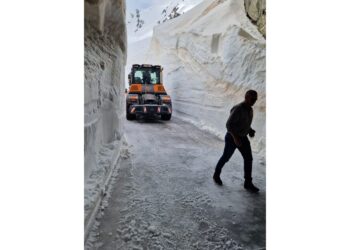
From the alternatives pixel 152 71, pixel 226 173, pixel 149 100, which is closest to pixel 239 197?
pixel 226 173

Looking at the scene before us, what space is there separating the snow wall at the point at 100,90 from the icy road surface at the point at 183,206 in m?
0.14

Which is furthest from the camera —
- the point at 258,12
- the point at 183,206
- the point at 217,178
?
the point at 258,12

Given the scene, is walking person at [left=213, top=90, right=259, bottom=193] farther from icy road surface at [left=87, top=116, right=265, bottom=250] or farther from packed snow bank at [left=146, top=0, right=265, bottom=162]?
packed snow bank at [left=146, top=0, right=265, bottom=162]

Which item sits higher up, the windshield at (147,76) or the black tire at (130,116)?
the windshield at (147,76)

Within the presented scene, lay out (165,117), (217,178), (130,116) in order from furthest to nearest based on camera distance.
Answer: (165,117), (130,116), (217,178)

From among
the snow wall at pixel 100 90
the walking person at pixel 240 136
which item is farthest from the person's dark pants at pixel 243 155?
the snow wall at pixel 100 90

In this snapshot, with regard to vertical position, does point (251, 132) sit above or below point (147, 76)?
below

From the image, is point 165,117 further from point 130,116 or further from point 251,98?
point 251,98

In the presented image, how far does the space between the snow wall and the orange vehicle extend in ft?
4.02

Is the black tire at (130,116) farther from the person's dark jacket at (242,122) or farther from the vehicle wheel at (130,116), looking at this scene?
the person's dark jacket at (242,122)

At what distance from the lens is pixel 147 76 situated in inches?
186

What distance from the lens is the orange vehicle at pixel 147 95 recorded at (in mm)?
3375

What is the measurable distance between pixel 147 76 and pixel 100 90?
326 centimetres

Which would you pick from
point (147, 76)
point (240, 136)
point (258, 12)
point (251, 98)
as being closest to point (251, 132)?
point (240, 136)
